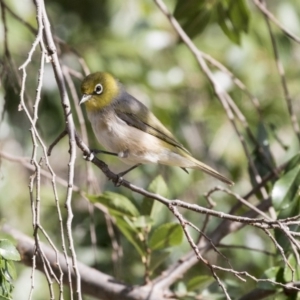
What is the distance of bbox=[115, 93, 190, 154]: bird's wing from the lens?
12.3 feet

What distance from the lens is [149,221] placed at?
3.15 meters

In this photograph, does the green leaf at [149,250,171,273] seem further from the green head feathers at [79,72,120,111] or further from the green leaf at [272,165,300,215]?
the green head feathers at [79,72,120,111]

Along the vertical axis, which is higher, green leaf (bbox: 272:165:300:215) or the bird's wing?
the bird's wing

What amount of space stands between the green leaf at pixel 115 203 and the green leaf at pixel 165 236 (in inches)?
5.2

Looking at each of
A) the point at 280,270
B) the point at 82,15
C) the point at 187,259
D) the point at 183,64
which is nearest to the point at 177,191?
the point at 183,64

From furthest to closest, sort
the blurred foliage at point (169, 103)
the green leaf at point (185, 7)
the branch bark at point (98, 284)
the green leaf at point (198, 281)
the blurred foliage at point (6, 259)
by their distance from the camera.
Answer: the blurred foliage at point (169, 103)
the green leaf at point (185, 7)
the green leaf at point (198, 281)
the branch bark at point (98, 284)
the blurred foliage at point (6, 259)

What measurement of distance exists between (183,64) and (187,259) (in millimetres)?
2384

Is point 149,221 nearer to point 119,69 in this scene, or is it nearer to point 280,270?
point 280,270

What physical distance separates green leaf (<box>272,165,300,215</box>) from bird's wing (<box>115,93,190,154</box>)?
0.86 meters

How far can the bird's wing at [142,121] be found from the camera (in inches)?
148

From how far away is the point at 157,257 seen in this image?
10.7 feet

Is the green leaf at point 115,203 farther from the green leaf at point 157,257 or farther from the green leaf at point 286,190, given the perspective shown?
the green leaf at point 286,190

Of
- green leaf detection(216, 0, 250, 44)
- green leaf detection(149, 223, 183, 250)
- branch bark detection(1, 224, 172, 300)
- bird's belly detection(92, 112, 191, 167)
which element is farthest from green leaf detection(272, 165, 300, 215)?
green leaf detection(216, 0, 250, 44)

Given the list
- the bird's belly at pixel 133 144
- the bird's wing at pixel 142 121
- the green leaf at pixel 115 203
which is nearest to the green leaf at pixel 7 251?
the green leaf at pixel 115 203
